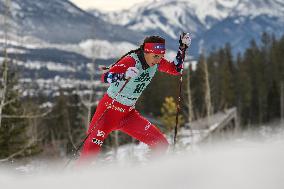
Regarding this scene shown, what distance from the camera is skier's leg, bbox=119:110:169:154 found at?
21.7 feet

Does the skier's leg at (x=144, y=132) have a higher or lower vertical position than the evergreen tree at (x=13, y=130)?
higher

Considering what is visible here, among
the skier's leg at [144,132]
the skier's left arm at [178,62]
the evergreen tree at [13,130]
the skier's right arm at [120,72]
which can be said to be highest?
the skier's left arm at [178,62]

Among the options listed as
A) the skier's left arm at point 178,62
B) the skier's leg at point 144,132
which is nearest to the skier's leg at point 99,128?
the skier's leg at point 144,132

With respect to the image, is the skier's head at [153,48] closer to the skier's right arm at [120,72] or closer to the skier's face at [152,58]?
the skier's face at [152,58]

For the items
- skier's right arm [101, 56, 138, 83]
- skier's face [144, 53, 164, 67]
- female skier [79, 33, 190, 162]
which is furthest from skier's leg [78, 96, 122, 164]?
skier's face [144, 53, 164, 67]

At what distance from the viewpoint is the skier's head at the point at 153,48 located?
6320 millimetres

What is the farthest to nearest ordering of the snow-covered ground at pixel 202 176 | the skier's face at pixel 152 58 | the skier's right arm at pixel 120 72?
the skier's face at pixel 152 58
the skier's right arm at pixel 120 72
the snow-covered ground at pixel 202 176

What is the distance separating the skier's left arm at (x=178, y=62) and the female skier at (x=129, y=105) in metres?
0.21

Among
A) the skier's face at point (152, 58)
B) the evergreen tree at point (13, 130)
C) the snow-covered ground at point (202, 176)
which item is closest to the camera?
the snow-covered ground at point (202, 176)

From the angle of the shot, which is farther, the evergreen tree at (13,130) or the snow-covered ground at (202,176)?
the evergreen tree at (13,130)

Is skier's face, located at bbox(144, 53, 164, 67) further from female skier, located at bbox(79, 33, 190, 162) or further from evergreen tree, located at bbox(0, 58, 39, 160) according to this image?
evergreen tree, located at bbox(0, 58, 39, 160)

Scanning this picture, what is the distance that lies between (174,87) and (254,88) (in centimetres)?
1843

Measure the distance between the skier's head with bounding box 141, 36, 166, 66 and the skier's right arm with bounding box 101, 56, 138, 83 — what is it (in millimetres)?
351

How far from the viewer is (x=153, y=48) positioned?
6.33 m
